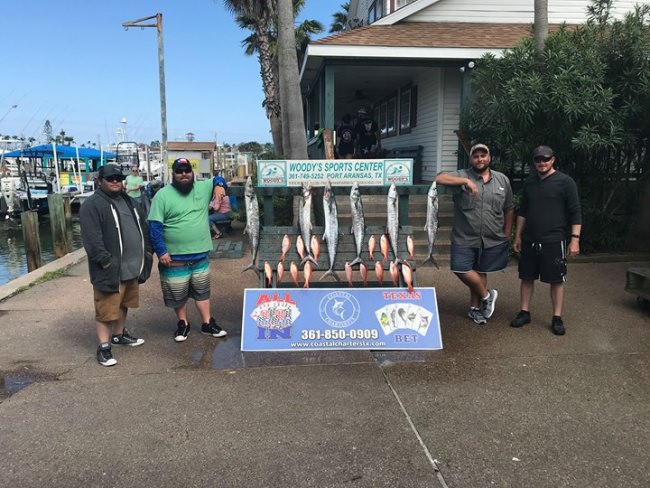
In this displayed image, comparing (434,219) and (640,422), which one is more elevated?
(434,219)

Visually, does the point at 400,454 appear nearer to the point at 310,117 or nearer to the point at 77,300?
the point at 77,300

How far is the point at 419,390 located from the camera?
3754 millimetres

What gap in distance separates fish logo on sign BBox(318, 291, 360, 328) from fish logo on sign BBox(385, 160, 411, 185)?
1220 mm

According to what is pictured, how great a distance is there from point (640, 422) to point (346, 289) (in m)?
2.41

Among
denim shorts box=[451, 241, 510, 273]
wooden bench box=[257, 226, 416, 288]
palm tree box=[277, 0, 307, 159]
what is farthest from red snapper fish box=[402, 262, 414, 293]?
palm tree box=[277, 0, 307, 159]

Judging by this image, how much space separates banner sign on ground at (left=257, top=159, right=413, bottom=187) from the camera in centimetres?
473

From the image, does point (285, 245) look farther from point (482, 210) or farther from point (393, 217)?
point (482, 210)

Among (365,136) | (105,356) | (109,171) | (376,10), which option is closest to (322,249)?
(109,171)

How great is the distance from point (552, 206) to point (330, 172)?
6.99ft

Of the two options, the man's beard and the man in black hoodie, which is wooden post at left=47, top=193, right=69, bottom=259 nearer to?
the man in black hoodie

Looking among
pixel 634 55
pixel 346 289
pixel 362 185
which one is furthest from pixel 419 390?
pixel 634 55

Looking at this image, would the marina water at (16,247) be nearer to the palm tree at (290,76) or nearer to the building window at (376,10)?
the palm tree at (290,76)

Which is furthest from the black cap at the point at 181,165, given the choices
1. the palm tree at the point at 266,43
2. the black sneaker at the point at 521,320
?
the palm tree at the point at 266,43

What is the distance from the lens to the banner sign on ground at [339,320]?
4.45 meters
